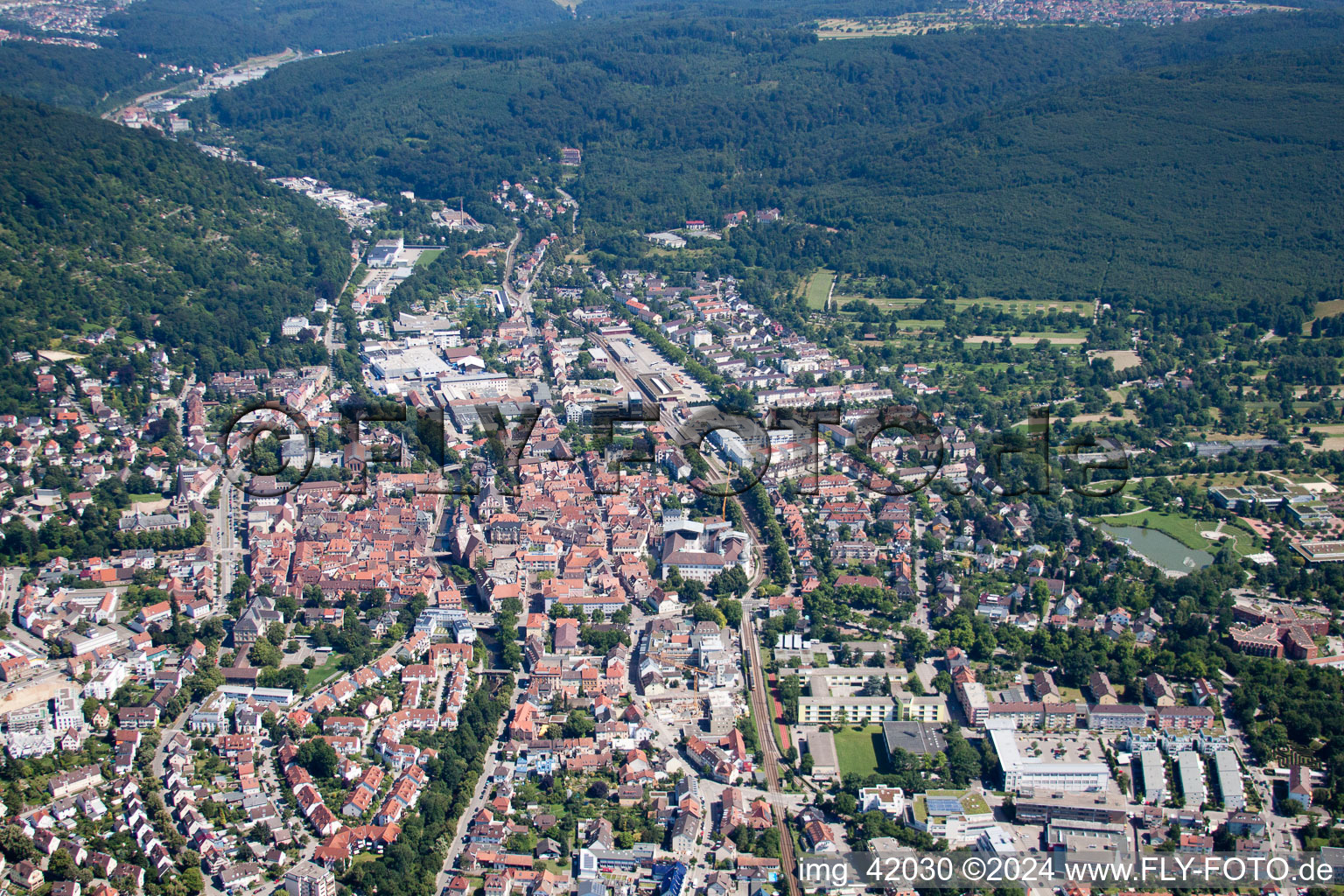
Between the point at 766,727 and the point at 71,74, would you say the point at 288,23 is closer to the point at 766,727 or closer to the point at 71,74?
the point at 71,74

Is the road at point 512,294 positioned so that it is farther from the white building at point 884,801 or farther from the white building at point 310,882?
the white building at point 310,882

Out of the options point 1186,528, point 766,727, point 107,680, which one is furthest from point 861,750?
point 107,680

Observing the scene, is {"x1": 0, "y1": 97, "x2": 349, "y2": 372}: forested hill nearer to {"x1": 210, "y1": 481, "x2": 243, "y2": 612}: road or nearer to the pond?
{"x1": 210, "y1": 481, "x2": 243, "y2": 612}: road

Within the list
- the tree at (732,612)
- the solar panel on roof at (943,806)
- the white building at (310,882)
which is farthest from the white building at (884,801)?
the white building at (310,882)

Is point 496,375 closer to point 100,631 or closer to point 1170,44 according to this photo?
point 100,631

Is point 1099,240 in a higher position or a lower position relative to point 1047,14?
lower

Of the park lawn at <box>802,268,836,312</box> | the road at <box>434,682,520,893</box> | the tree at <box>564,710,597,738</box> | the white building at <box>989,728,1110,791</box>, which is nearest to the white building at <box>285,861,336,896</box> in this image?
the road at <box>434,682,520,893</box>

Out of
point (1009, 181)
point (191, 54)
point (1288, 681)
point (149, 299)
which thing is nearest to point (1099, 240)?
point (1009, 181)

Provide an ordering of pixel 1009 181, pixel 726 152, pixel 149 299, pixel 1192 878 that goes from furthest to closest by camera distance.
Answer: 1. pixel 726 152
2. pixel 1009 181
3. pixel 149 299
4. pixel 1192 878
